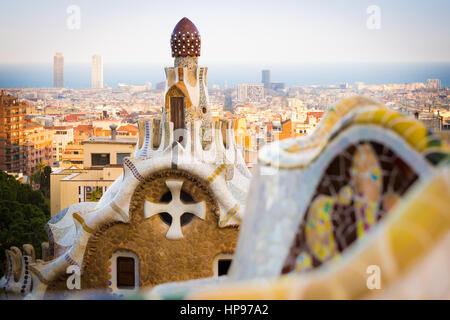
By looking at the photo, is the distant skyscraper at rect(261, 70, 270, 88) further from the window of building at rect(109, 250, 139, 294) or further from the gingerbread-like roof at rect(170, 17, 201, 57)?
the window of building at rect(109, 250, 139, 294)

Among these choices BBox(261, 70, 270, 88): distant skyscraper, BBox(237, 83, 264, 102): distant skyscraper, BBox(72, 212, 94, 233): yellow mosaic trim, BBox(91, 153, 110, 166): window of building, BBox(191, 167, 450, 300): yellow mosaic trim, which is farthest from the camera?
BBox(261, 70, 270, 88): distant skyscraper

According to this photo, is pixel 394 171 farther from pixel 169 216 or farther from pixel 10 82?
pixel 10 82

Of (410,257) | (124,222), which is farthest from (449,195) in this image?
(124,222)

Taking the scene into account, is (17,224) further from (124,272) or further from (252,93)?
(124,272)

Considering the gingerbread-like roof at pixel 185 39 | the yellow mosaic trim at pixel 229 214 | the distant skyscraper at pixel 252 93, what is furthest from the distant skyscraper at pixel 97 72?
the yellow mosaic trim at pixel 229 214

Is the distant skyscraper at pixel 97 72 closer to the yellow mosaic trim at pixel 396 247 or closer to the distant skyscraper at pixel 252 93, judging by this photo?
the distant skyscraper at pixel 252 93

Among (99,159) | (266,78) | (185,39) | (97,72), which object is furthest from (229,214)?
(97,72)

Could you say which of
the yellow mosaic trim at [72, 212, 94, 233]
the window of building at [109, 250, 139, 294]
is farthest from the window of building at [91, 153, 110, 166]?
the window of building at [109, 250, 139, 294]
